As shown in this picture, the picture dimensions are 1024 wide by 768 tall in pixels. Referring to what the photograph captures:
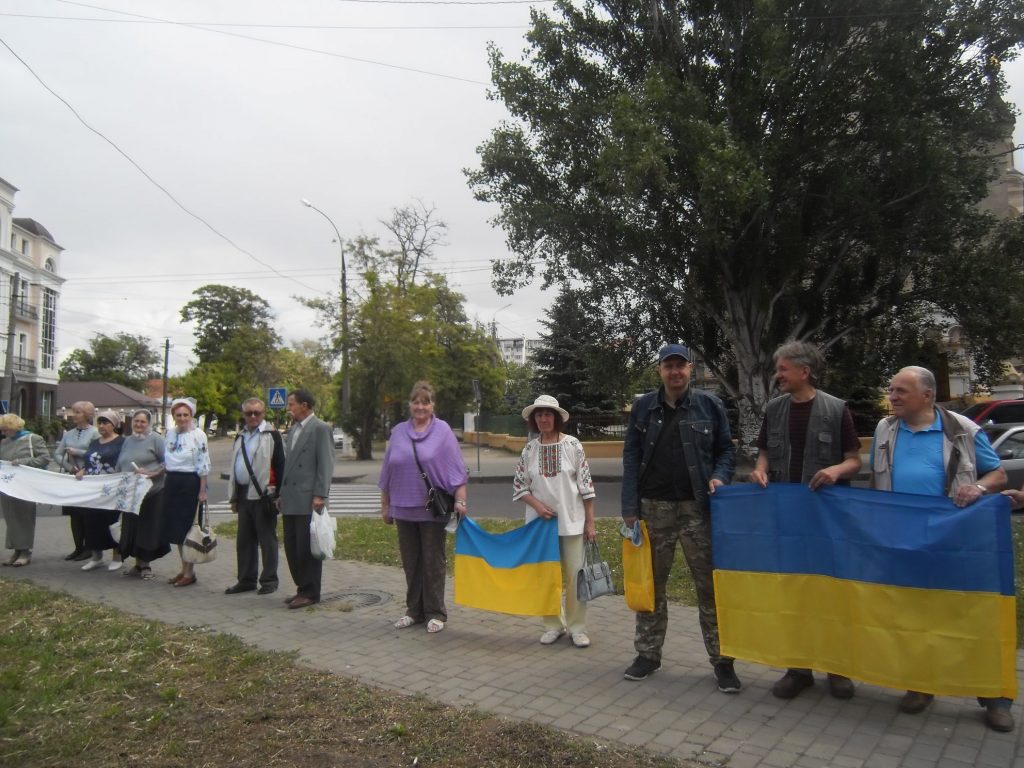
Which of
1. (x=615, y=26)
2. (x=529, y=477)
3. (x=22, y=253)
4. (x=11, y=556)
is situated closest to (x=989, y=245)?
(x=615, y=26)

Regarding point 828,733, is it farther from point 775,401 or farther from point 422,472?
point 422,472

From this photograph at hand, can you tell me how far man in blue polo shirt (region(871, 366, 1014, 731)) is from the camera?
169 inches

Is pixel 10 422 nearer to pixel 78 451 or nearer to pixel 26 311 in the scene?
pixel 78 451

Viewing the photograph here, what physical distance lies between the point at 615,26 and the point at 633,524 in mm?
18432

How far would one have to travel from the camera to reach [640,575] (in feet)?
16.3

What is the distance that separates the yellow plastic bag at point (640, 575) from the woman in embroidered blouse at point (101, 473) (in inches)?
260

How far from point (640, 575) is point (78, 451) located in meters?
7.53

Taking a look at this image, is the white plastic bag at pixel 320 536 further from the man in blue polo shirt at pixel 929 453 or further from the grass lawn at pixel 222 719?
the man in blue polo shirt at pixel 929 453

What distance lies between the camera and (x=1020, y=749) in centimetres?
381

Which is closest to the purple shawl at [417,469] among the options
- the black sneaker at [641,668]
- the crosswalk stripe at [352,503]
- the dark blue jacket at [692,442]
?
the dark blue jacket at [692,442]

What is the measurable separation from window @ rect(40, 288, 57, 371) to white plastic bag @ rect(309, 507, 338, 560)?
6629 centimetres

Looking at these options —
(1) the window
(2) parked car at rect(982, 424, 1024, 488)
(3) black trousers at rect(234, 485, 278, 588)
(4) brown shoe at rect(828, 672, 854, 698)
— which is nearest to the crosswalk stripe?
(3) black trousers at rect(234, 485, 278, 588)

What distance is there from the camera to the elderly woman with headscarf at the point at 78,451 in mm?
9352

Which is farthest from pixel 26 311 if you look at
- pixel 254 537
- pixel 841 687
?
pixel 841 687
